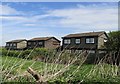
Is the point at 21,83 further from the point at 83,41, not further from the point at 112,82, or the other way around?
the point at 83,41

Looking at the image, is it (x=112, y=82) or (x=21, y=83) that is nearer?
(x=21, y=83)

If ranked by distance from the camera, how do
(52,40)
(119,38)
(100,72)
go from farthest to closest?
1. (52,40)
2. (119,38)
3. (100,72)

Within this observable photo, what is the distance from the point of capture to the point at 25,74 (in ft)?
17.4

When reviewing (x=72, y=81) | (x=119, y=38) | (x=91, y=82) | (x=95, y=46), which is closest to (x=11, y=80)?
(x=72, y=81)

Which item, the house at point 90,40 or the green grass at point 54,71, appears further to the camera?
the house at point 90,40

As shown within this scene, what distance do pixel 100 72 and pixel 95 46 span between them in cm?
2752

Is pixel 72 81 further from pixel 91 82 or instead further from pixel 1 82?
pixel 1 82

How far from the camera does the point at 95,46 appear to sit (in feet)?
116

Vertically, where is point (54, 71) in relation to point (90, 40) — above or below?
below

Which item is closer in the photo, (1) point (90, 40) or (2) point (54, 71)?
(2) point (54, 71)

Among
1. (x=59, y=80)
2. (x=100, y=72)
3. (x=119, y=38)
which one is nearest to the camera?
(x=59, y=80)

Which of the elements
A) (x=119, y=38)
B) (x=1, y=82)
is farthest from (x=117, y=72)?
(x=119, y=38)

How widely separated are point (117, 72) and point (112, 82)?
9.07 feet

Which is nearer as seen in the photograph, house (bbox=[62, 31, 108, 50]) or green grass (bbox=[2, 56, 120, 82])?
green grass (bbox=[2, 56, 120, 82])
